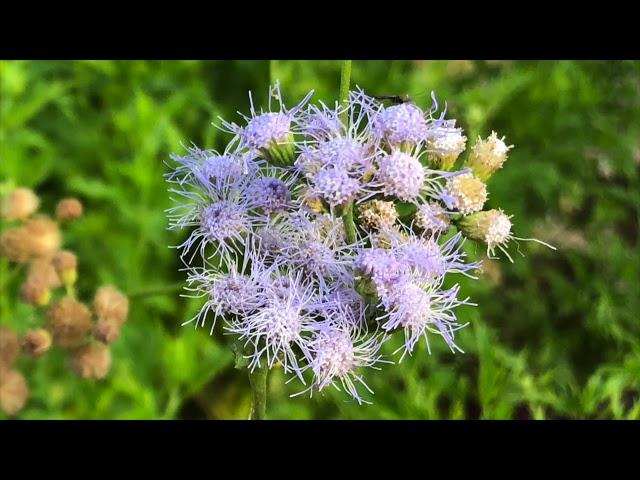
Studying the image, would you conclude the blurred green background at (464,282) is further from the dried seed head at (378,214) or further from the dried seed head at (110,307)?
the dried seed head at (378,214)

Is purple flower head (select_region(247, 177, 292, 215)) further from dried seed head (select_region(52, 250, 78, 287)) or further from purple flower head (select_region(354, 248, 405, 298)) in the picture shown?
dried seed head (select_region(52, 250, 78, 287))

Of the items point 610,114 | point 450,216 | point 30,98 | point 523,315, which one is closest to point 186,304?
point 30,98

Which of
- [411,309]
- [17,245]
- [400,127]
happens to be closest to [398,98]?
[400,127]

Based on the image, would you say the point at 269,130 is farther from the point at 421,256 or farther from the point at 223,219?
the point at 421,256

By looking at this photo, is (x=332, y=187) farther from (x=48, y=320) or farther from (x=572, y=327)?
(x=572, y=327)

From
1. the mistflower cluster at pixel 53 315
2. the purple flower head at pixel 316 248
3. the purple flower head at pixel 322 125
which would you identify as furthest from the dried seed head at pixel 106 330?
the purple flower head at pixel 322 125

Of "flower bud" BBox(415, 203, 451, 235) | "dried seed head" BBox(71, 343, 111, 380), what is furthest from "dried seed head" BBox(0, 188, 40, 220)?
"flower bud" BBox(415, 203, 451, 235)
